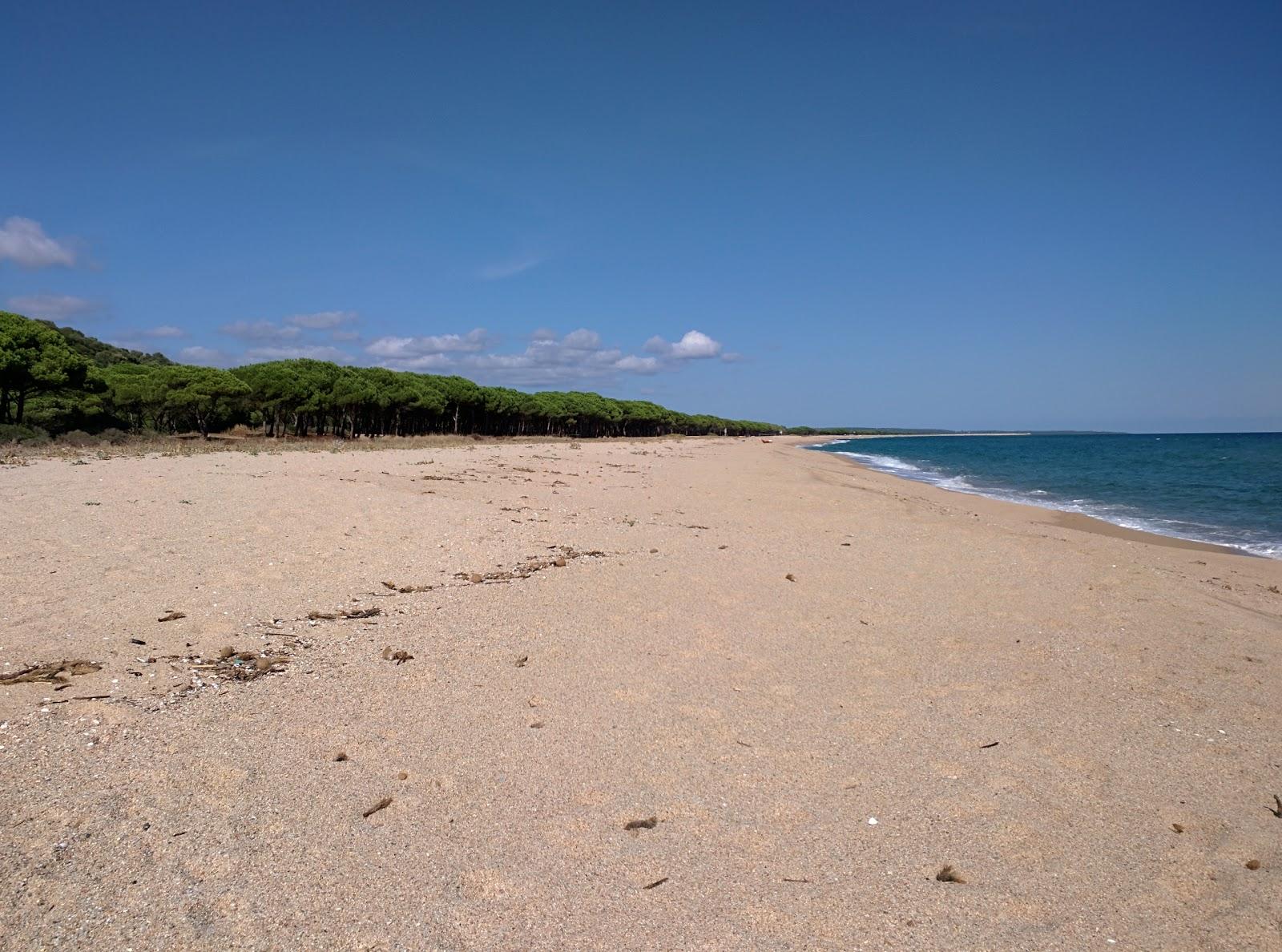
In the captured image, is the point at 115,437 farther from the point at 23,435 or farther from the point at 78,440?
the point at 23,435

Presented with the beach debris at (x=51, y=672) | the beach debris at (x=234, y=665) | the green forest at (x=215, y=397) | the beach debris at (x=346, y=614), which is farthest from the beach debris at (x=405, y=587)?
the green forest at (x=215, y=397)

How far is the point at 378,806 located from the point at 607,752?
4.42 ft

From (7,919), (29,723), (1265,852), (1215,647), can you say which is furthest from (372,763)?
(1215,647)

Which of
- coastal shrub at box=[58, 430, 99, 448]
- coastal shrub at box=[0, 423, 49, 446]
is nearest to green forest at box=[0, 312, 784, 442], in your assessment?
coastal shrub at box=[0, 423, 49, 446]

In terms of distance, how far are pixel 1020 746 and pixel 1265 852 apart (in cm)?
128

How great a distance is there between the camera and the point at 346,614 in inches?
259

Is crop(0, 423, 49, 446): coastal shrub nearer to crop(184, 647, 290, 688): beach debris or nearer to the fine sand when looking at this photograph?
the fine sand

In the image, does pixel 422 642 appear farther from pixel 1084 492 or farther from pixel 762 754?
pixel 1084 492

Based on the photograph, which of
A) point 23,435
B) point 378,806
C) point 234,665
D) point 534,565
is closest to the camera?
point 378,806

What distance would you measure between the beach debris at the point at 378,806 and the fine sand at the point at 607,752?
2 cm

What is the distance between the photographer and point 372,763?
405cm

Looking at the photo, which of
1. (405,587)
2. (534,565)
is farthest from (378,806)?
(534,565)

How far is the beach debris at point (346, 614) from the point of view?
6.42m

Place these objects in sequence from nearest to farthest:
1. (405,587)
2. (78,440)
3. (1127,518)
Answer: (405,587) < (1127,518) < (78,440)
